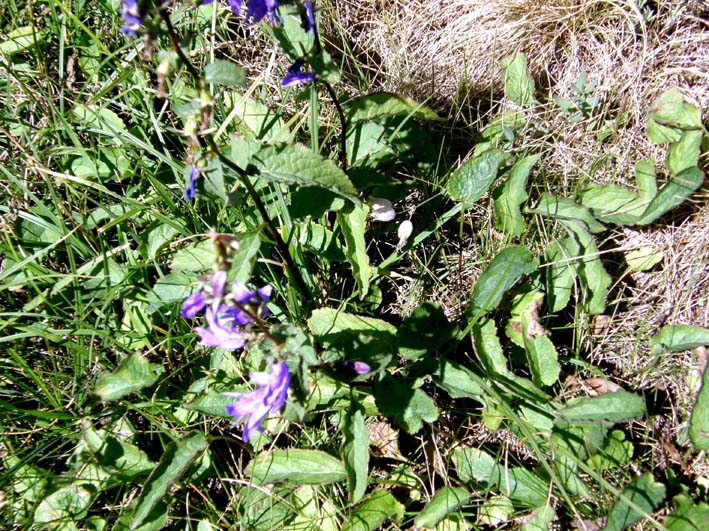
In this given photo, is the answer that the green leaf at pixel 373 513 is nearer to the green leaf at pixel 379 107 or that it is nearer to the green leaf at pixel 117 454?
the green leaf at pixel 117 454

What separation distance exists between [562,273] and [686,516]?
36.7 inches

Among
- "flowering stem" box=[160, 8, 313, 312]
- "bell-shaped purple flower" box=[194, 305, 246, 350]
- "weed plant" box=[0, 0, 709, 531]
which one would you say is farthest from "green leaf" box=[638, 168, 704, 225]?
"bell-shaped purple flower" box=[194, 305, 246, 350]

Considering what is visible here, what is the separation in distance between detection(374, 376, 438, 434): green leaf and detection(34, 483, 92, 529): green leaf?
3.73ft

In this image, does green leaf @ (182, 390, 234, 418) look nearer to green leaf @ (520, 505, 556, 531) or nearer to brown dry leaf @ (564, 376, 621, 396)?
green leaf @ (520, 505, 556, 531)

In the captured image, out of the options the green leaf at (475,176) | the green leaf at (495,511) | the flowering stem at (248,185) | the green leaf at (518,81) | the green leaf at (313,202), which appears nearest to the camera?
the flowering stem at (248,185)

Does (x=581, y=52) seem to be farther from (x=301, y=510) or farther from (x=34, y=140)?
(x=34, y=140)

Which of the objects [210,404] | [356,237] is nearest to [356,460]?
[210,404]

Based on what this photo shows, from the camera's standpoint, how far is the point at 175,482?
2.20 m

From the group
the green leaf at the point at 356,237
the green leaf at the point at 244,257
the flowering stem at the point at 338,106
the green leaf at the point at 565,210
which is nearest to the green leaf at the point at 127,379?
the green leaf at the point at 244,257

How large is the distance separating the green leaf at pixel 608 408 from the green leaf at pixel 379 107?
3.99 feet

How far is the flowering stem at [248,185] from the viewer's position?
1655 millimetres

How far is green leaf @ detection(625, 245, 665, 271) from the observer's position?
2.55 metres

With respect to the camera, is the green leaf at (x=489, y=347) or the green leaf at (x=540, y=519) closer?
the green leaf at (x=540, y=519)

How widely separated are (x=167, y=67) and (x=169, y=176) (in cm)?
114
